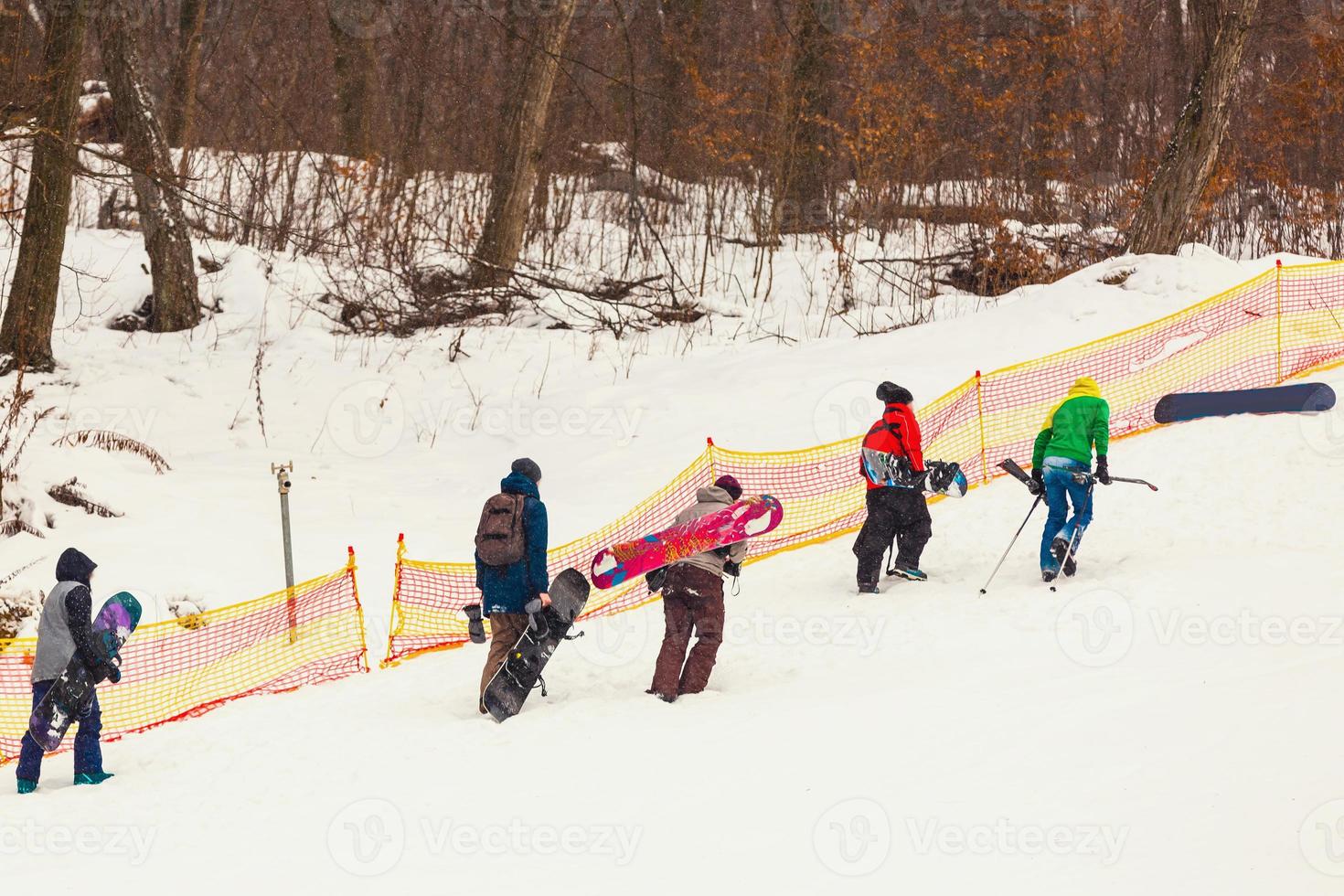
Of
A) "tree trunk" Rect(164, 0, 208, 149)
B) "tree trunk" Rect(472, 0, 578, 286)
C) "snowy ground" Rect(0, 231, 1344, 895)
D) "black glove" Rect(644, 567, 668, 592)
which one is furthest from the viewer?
"tree trunk" Rect(472, 0, 578, 286)

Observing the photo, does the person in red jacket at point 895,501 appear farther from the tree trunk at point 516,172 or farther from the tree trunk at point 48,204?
the tree trunk at point 516,172

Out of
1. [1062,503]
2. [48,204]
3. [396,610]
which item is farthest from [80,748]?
[48,204]

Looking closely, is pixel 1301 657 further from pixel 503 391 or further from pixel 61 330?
pixel 61 330

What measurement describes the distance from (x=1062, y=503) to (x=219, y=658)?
6.55m

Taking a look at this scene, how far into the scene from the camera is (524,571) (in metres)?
7.99

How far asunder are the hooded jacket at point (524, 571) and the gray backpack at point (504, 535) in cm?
4

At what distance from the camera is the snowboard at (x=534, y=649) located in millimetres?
7820

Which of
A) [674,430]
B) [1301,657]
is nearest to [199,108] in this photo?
[674,430]


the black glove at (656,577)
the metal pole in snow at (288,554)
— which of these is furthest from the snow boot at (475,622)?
the metal pole in snow at (288,554)

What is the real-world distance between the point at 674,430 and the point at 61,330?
8.68 meters

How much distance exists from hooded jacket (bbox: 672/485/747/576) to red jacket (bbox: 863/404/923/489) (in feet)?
6.78

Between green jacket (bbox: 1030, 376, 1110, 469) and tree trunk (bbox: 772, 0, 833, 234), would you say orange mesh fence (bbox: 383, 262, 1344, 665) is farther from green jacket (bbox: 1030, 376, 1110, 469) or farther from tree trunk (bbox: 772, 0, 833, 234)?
tree trunk (bbox: 772, 0, 833, 234)

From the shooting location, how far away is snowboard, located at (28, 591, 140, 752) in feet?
23.7

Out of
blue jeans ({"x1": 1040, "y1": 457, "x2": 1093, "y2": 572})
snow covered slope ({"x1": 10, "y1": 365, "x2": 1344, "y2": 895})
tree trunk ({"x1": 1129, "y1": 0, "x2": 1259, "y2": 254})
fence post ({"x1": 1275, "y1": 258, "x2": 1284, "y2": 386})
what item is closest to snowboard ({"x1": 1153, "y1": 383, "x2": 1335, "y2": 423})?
fence post ({"x1": 1275, "y1": 258, "x2": 1284, "y2": 386})
